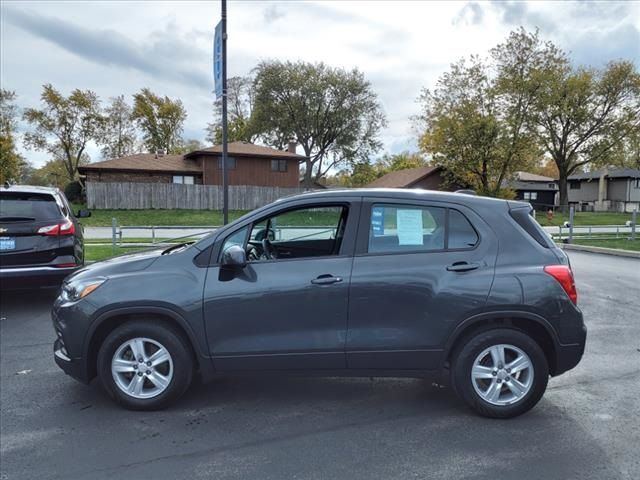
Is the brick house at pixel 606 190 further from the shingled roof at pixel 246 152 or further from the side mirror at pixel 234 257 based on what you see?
the side mirror at pixel 234 257

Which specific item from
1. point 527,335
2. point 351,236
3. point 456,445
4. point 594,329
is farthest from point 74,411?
point 594,329

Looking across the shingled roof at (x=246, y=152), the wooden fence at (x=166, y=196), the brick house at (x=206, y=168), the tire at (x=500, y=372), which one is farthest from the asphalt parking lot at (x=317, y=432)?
the brick house at (x=206, y=168)

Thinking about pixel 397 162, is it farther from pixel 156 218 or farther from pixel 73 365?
pixel 73 365

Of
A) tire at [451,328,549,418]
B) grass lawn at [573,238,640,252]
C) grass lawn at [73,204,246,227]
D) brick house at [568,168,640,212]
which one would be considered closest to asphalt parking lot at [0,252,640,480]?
tire at [451,328,549,418]

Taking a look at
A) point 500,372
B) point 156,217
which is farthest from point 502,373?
point 156,217

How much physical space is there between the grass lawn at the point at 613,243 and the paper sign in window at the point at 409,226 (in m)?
14.0

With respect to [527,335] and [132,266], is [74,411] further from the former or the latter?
[527,335]

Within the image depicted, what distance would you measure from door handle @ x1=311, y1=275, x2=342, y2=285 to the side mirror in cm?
55

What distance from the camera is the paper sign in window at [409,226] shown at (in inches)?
143

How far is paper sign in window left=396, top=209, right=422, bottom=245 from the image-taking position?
11.9 feet

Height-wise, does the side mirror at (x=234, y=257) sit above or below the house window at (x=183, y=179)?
below

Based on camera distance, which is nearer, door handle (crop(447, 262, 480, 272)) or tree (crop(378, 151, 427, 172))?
door handle (crop(447, 262, 480, 272))

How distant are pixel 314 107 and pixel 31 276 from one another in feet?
144

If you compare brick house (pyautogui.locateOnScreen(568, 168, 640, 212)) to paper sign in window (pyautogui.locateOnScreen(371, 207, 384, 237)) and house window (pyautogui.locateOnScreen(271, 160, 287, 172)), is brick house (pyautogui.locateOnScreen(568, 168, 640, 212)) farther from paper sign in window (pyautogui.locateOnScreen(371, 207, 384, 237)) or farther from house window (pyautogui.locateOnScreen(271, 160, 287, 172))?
paper sign in window (pyautogui.locateOnScreen(371, 207, 384, 237))
